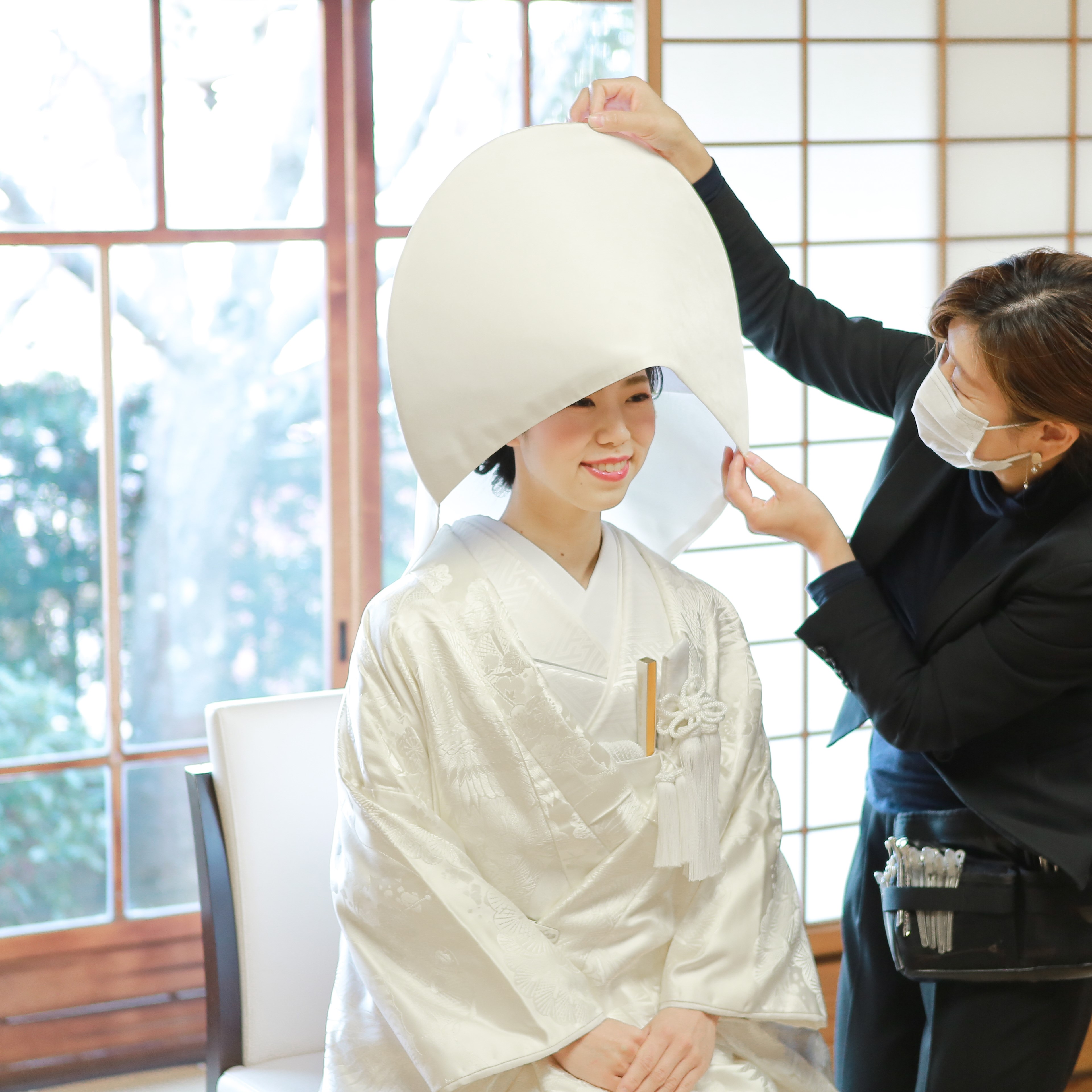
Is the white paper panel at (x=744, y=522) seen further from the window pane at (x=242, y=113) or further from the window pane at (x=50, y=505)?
the window pane at (x=50, y=505)

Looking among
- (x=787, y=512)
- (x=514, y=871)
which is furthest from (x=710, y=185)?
(x=514, y=871)

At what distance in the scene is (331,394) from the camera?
2.80 m

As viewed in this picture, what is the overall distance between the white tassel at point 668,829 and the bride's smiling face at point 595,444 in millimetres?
350

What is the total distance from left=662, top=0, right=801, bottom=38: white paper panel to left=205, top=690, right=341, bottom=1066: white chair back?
5.59ft

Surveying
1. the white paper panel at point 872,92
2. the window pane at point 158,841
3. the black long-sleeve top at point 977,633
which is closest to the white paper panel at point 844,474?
the white paper panel at point 872,92

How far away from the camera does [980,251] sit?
A: 9.41 ft

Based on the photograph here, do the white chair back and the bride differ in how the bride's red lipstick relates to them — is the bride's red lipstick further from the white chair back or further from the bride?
the white chair back

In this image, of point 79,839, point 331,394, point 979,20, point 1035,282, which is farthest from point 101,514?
point 979,20

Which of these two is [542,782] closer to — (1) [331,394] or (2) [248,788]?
(2) [248,788]

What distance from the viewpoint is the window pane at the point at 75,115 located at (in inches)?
100

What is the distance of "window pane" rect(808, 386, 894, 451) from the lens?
9.34ft

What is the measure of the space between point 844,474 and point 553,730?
1681 mm

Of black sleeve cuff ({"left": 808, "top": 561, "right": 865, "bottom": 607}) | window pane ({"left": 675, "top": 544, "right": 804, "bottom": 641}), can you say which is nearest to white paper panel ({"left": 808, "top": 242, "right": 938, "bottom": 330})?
window pane ({"left": 675, "top": 544, "right": 804, "bottom": 641})

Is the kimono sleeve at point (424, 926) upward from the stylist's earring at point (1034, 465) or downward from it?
downward
